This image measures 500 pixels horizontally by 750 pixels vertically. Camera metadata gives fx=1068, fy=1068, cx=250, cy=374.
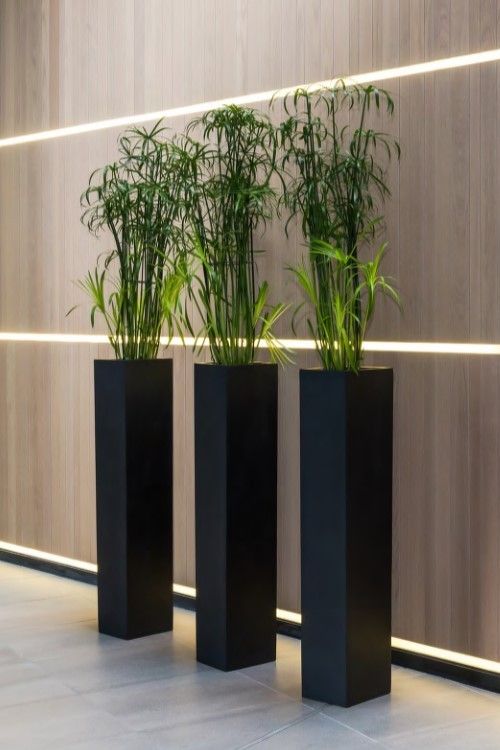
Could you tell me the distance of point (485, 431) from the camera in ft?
10.6

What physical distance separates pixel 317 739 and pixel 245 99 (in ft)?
7.50

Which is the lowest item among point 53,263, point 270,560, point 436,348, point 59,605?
point 59,605

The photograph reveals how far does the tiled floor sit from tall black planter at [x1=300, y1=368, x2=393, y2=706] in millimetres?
115

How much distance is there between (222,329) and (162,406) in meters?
0.54

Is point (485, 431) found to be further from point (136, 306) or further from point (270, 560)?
point (136, 306)

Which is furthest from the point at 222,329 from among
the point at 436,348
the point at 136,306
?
the point at 436,348

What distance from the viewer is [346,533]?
9.97 feet

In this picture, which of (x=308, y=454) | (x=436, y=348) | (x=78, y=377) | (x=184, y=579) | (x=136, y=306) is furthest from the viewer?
(x=78, y=377)

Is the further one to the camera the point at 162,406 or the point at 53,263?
the point at 53,263

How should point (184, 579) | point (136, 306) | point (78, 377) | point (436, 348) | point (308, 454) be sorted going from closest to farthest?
point (308, 454) < point (436, 348) < point (136, 306) < point (184, 579) < point (78, 377)

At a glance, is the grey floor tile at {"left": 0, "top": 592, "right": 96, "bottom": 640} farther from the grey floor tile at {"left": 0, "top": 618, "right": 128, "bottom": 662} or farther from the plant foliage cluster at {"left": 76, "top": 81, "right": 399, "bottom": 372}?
the plant foliage cluster at {"left": 76, "top": 81, "right": 399, "bottom": 372}

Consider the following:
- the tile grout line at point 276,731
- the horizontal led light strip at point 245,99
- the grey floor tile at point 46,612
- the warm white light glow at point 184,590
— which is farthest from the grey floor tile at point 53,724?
the horizontal led light strip at point 245,99

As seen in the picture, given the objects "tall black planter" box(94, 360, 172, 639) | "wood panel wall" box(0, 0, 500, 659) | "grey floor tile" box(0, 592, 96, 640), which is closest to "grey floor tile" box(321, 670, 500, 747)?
"wood panel wall" box(0, 0, 500, 659)

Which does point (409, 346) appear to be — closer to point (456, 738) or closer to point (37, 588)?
point (456, 738)
